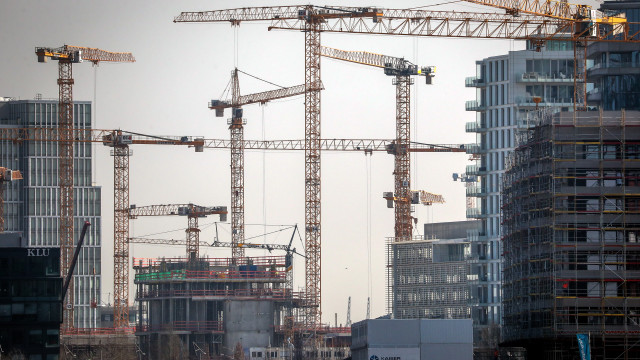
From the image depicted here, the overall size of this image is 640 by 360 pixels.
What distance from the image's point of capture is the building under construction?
157125mm

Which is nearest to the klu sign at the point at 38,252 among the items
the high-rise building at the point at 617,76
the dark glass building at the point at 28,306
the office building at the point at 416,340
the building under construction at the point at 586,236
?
the dark glass building at the point at 28,306

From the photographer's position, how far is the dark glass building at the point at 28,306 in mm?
186125

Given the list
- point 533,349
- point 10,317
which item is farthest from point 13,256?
point 533,349

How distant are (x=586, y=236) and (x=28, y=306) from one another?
60447mm

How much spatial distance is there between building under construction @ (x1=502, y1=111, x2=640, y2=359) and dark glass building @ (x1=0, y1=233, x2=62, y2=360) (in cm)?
5170

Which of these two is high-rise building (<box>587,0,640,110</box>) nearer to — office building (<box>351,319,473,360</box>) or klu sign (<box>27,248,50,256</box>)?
office building (<box>351,319,473,360</box>)

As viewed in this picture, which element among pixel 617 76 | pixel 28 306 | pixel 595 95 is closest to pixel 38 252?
pixel 28 306

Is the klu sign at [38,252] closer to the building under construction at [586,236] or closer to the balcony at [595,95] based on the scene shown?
the building under construction at [586,236]

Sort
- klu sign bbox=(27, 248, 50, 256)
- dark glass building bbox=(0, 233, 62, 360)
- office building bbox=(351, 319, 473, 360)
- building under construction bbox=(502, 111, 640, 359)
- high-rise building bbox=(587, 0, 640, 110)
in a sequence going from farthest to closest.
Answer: high-rise building bbox=(587, 0, 640, 110) → klu sign bbox=(27, 248, 50, 256) → dark glass building bbox=(0, 233, 62, 360) → office building bbox=(351, 319, 473, 360) → building under construction bbox=(502, 111, 640, 359)

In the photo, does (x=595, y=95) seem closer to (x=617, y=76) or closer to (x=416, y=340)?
(x=617, y=76)

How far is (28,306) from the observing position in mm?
186875

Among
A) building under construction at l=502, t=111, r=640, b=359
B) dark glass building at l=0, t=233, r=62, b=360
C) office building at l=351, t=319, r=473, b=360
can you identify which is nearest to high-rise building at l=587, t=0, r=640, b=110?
building under construction at l=502, t=111, r=640, b=359

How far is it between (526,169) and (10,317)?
183 feet

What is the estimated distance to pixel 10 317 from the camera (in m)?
186
